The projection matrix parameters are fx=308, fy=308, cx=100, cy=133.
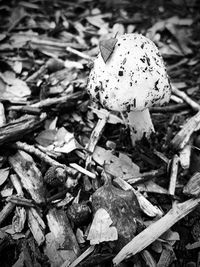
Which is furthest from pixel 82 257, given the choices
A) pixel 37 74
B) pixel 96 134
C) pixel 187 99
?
pixel 37 74

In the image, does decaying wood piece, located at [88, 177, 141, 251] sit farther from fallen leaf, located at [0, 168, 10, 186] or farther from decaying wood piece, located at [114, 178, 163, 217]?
fallen leaf, located at [0, 168, 10, 186]

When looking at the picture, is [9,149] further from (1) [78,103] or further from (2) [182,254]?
(2) [182,254]

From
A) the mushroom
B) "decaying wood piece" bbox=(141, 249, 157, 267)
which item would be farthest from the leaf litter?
the mushroom

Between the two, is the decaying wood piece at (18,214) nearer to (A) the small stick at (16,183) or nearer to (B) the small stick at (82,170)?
(A) the small stick at (16,183)

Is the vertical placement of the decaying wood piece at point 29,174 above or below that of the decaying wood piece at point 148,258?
above

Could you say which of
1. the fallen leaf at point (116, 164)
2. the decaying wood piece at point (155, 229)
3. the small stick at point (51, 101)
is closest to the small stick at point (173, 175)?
the decaying wood piece at point (155, 229)

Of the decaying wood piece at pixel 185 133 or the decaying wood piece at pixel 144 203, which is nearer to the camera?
the decaying wood piece at pixel 144 203
